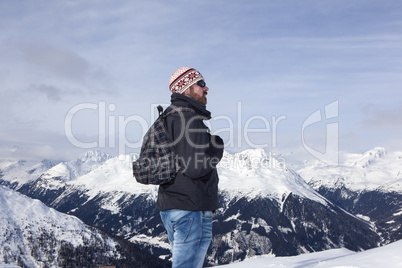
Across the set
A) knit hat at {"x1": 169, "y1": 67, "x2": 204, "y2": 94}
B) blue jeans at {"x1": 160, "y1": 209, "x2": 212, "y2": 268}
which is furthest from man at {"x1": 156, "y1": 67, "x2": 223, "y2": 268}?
knit hat at {"x1": 169, "y1": 67, "x2": 204, "y2": 94}

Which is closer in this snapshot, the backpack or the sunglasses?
the backpack

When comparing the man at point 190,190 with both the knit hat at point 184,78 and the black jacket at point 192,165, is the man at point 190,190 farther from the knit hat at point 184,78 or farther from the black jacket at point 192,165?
the knit hat at point 184,78

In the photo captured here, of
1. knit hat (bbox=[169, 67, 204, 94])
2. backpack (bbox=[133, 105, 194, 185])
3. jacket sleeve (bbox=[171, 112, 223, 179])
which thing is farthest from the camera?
knit hat (bbox=[169, 67, 204, 94])

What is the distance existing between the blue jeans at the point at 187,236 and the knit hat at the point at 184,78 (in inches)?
84.4

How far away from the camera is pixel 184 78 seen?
20.6 ft

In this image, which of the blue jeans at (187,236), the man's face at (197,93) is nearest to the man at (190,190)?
the blue jeans at (187,236)

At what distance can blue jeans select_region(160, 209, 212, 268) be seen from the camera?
5.49 metres

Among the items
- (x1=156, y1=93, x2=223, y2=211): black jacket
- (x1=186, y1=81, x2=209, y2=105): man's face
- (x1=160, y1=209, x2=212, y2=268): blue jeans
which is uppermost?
(x1=186, y1=81, x2=209, y2=105): man's face

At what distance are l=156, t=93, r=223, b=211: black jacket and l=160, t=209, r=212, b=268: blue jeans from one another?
129 mm

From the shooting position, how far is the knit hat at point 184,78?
20.5 feet

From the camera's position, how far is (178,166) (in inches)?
221

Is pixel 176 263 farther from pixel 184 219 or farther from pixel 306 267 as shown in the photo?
pixel 306 267

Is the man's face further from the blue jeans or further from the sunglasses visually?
the blue jeans

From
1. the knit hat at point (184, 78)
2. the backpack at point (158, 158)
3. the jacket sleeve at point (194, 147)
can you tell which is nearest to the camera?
the jacket sleeve at point (194, 147)
